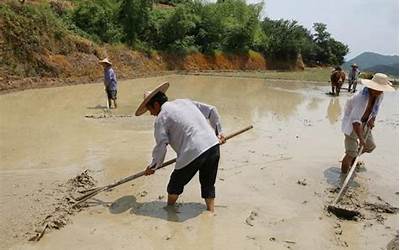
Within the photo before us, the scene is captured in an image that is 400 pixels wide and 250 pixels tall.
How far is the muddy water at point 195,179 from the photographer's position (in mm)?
4238

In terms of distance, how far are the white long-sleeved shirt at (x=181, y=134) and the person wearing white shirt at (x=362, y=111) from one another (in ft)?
7.59

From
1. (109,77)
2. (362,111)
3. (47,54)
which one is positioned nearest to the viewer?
(362,111)

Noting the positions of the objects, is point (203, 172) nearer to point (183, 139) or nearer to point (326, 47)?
point (183, 139)

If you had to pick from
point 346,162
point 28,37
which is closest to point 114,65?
point 28,37

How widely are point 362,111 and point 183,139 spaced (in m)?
2.70

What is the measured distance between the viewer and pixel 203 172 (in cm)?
453

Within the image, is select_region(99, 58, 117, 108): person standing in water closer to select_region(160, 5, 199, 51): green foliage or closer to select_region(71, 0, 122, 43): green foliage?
select_region(71, 0, 122, 43): green foliage

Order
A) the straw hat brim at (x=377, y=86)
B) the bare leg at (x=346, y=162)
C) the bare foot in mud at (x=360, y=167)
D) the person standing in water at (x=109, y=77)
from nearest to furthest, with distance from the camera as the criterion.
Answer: the straw hat brim at (x=377, y=86) < the bare leg at (x=346, y=162) < the bare foot in mud at (x=360, y=167) < the person standing in water at (x=109, y=77)

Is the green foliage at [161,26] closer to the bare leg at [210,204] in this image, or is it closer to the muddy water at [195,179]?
the muddy water at [195,179]

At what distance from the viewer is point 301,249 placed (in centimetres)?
407

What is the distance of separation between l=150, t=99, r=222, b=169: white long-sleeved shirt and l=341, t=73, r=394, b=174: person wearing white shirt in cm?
231

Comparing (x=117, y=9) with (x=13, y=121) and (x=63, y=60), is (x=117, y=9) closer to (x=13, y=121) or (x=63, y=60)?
(x=63, y=60)

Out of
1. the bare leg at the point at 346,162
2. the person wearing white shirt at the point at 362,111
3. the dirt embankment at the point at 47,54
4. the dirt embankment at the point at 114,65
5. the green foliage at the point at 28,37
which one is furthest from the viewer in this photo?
the dirt embankment at the point at 114,65

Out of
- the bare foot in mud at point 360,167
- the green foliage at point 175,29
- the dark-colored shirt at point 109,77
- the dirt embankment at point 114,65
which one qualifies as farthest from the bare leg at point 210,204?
the green foliage at point 175,29
